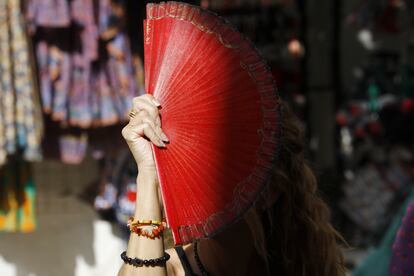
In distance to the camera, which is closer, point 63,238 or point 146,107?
point 146,107

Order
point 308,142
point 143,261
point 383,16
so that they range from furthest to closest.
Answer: point 308,142
point 383,16
point 143,261

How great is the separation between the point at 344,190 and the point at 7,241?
256 cm

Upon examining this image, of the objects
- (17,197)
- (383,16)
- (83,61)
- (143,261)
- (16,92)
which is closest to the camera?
(143,261)

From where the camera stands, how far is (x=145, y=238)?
51.4 inches

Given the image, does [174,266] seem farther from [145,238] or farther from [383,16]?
[383,16]

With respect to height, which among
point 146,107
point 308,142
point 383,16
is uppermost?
point 383,16

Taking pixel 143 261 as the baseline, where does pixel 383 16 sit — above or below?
above

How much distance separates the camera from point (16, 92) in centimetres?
295

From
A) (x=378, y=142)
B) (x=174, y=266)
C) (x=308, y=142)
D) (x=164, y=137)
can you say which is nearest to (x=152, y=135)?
(x=164, y=137)

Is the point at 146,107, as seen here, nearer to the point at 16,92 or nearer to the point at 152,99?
the point at 152,99

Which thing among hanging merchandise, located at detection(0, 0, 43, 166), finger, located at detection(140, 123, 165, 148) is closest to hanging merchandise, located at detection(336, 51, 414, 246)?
hanging merchandise, located at detection(0, 0, 43, 166)

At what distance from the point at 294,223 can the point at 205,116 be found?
1.57 ft

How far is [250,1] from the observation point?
4.58 metres

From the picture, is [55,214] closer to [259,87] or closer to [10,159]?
[10,159]
